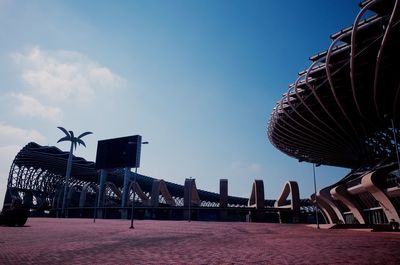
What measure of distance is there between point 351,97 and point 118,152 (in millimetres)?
44174

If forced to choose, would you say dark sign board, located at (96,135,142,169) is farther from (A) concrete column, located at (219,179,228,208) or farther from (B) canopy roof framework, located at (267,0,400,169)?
(B) canopy roof framework, located at (267,0,400,169)

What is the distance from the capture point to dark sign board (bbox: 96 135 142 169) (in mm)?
59916

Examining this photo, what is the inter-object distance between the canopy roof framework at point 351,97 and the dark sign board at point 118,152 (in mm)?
26826

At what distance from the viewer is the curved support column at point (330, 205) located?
5162 cm

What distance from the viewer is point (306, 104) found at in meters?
37.7

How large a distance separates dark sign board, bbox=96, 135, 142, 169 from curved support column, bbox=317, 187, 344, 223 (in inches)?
1350

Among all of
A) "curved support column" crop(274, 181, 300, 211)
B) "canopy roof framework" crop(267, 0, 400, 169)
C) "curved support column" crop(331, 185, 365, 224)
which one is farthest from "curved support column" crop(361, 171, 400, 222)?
"curved support column" crop(274, 181, 300, 211)

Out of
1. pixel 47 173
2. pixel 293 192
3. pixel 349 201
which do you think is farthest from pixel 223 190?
pixel 47 173

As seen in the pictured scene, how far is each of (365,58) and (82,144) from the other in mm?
76980

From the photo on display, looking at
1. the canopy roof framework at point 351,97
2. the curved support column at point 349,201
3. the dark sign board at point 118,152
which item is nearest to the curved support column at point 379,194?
the canopy roof framework at point 351,97

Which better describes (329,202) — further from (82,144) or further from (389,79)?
(82,144)

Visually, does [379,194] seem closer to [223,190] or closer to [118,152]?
[223,190]

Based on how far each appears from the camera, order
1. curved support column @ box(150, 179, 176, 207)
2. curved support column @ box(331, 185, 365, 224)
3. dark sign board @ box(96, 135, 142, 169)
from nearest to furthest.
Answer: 1. curved support column @ box(331, 185, 365, 224)
2. dark sign board @ box(96, 135, 142, 169)
3. curved support column @ box(150, 179, 176, 207)

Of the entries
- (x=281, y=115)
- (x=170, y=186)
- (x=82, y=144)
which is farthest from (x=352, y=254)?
(x=170, y=186)
